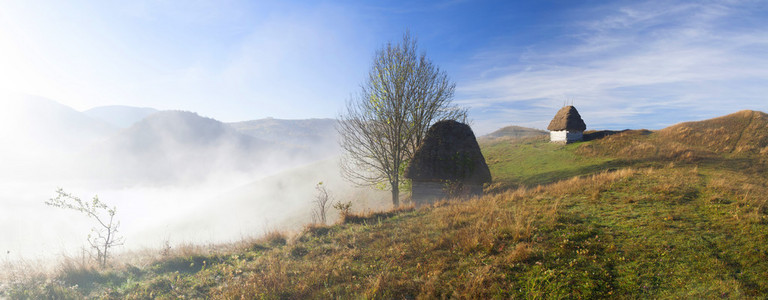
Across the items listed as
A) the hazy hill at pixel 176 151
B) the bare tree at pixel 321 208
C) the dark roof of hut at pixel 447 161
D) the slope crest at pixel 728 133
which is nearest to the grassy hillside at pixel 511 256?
the bare tree at pixel 321 208

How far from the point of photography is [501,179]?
72.9 feet

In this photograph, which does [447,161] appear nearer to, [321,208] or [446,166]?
[446,166]

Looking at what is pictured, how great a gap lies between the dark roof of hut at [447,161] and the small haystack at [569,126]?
790 inches

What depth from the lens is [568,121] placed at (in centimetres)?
3067

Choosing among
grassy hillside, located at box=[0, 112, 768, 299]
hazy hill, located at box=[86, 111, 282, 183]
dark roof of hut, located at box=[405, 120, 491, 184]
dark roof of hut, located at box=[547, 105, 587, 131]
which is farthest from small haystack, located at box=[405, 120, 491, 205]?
hazy hill, located at box=[86, 111, 282, 183]

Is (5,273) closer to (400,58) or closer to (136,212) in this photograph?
(400,58)

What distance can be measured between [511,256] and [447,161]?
11.1 meters

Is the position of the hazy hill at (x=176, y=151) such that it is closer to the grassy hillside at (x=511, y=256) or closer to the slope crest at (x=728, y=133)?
the grassy hillside at (x=511, y=256)

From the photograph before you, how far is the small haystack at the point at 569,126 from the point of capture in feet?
101

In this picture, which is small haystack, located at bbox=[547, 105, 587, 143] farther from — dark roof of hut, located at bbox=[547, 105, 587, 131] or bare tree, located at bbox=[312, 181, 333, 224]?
bare tree, located at bbox=[312, 181, 333, 224]

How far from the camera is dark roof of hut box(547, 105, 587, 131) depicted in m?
30.6

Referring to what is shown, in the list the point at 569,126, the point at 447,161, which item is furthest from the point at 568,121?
the point at 447,161

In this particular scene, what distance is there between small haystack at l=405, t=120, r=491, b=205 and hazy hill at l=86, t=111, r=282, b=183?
111 meters

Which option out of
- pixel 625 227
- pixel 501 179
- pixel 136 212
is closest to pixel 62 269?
pixel 625 227
